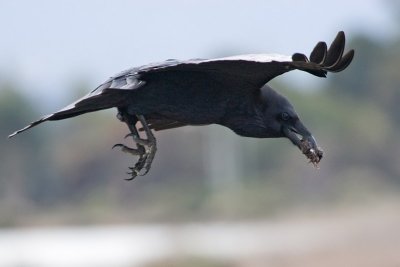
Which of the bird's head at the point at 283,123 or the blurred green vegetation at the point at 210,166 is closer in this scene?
the bird's head at the point at 283,123

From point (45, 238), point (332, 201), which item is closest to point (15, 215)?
point (45, 238)

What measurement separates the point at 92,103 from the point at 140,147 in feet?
1.46

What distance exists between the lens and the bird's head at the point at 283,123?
A: 8305 mm

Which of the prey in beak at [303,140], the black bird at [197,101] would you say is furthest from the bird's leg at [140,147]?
the prey in beak at [303,140]

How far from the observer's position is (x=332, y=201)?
186ft

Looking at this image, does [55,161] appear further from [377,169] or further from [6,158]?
[377,169]

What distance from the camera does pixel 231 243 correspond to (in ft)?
142

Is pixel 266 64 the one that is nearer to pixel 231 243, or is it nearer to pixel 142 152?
pixel 142 152

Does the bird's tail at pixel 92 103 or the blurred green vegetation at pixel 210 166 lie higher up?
the bird's tail at pixel 92 103

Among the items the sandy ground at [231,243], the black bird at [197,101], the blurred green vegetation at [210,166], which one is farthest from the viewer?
the blurred green vegetation at [210,166]

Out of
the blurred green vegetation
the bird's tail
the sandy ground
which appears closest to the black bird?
the bird's tail

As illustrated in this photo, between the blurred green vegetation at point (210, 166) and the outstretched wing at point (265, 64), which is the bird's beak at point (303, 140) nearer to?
the outstretched wing at point (265, 64)

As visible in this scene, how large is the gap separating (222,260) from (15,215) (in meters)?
16.0


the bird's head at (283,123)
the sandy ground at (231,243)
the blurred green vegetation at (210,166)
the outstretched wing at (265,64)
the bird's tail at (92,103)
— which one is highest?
the outstretched wing at (265,64)
